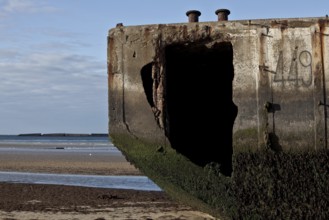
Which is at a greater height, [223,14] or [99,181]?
[223,14]

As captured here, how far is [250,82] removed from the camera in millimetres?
4887

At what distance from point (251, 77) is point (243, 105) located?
26 centimetres

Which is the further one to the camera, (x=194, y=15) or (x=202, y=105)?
(x=202, y=105)

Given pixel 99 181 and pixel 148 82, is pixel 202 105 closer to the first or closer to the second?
pixel 148 82

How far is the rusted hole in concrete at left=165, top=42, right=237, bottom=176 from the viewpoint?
19.5 feet

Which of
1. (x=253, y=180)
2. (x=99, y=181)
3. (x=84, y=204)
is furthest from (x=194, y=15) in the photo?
(x=99, y=181)

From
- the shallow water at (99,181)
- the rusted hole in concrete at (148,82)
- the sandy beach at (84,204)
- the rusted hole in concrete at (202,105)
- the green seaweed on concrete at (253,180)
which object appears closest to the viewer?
the green seaweed on concrete at (253,180)

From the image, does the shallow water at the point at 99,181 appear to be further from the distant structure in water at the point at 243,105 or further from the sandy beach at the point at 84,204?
the distant structure in water at the point at 243,105

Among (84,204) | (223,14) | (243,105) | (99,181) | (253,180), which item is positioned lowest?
(99,181)

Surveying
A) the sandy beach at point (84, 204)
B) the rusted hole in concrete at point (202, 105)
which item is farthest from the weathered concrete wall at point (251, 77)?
the sandy beach at point (84, 204)

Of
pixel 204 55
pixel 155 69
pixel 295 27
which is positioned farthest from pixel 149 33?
pixel 295 27

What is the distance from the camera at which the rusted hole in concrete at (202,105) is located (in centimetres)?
596

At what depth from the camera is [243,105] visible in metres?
4.92

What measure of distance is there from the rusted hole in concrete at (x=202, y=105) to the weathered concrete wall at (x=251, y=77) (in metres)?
0.43
